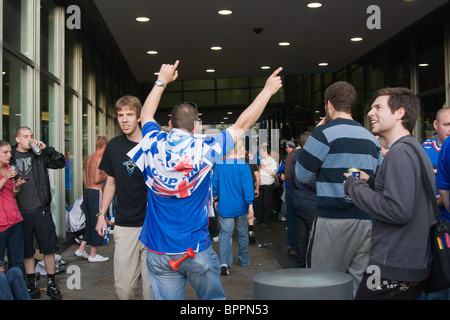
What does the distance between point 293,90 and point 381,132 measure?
19.4m

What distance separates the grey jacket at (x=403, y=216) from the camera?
8.91 ft

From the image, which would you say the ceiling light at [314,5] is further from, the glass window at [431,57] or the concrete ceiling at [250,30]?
the glass window at [431,57]

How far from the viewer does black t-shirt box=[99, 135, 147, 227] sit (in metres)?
4.18

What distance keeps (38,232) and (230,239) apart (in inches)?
103

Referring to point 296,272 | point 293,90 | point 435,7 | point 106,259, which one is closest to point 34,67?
point 106,259

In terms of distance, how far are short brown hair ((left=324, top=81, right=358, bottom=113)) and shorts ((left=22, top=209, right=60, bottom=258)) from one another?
370 centimetres

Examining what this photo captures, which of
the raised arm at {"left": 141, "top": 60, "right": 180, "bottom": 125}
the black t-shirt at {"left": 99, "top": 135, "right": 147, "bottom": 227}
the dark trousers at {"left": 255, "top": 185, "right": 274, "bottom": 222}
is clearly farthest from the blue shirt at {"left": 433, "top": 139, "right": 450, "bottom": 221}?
the dark trousers at {"left": 255, "top": 185, "right": 274, "bottom": 222}

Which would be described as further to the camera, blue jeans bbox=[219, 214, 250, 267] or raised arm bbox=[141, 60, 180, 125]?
blue jeans bbox=[219, 214, 250, 267]

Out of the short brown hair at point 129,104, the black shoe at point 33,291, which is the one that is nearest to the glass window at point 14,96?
the black shoe at point 33,291

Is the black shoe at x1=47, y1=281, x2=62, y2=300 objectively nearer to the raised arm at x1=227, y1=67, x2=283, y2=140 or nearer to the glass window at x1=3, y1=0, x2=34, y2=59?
the glass window at x1=3, y1=0, x2=34, y2=59

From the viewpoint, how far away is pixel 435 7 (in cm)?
988

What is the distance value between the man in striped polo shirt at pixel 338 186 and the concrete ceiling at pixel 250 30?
19.5 feet
